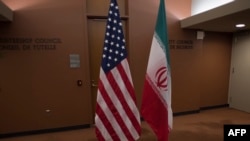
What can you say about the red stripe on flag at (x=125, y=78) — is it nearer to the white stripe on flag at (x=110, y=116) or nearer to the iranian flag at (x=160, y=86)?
the iranian flag at (x=160, y=86)

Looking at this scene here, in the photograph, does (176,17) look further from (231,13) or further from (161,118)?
(161,118)

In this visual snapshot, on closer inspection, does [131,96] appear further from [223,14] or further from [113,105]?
[223,14]

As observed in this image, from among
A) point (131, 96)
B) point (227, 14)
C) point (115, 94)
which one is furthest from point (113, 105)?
point (227, 14)

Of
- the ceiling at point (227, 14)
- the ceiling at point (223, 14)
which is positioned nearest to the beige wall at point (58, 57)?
the ceiling at point (223, 14)

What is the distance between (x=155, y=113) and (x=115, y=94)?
453 mm

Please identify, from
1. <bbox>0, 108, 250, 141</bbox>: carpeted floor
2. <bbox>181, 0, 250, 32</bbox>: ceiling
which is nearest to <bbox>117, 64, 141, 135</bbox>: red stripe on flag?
<bbox>0, 108, 250, 141</bbox>: carpeted floor

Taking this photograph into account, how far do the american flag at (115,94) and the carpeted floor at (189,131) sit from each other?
1520 mm

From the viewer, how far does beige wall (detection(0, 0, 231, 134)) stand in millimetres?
3576

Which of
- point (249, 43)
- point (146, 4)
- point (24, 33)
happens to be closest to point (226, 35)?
point (249, 43)

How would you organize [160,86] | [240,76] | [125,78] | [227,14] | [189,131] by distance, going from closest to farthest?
1. [160,86]
2. [125,78]
3. [227,14]
4. [189,131]
5. [240,76]

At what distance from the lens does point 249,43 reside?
4.76 metres

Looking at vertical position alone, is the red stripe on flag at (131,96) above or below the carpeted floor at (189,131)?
above

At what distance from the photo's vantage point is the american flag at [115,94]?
199cm

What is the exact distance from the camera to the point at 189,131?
3.69 meters
